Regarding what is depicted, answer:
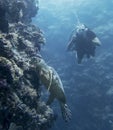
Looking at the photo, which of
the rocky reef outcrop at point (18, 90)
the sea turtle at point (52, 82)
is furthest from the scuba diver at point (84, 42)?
the sea turtle at point (52, 82)

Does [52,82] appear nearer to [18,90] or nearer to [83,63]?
[18,90]

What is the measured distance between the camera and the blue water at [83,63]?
14312 millimetres

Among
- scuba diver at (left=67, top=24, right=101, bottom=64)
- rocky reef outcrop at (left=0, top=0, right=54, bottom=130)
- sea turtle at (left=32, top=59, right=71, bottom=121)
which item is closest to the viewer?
rocky reef outcrop at (left=0, top=0, right=54, bottom=130)

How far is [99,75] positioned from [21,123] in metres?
10.5

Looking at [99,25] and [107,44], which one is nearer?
[107,44]

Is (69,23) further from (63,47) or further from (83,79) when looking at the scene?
(83,79)

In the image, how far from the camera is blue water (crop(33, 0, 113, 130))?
47.0ft

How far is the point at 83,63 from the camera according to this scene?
16.4 metres

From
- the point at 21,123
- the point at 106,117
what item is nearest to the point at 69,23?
the point at 106,117

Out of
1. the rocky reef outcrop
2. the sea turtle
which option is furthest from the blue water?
the sea turtle

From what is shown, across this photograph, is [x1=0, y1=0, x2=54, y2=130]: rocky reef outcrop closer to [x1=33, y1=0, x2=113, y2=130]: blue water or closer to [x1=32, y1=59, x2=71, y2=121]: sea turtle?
[x1=32, y1=59, x2=71, y2=121]: sea turtle

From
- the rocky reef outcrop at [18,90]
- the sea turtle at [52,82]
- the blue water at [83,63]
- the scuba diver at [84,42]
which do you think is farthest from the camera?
the blue water at [83,63]

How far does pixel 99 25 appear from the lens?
19391mm

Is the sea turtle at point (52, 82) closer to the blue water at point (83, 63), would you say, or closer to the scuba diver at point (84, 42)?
the scuba diver at point (84, 42)
